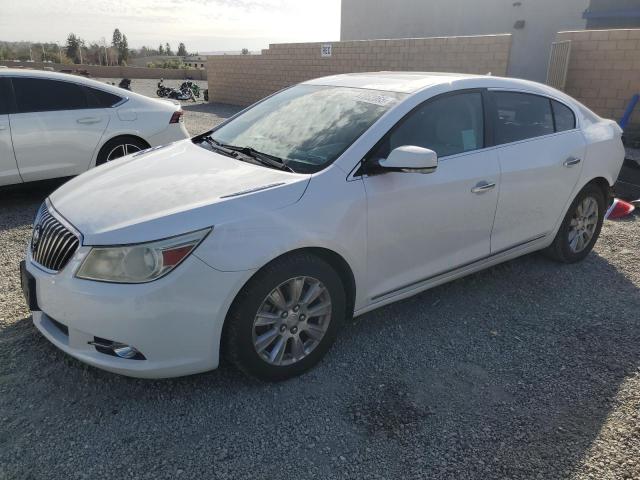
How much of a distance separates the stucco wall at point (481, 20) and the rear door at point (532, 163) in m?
15.6

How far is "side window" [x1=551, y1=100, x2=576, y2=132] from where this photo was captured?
425cm

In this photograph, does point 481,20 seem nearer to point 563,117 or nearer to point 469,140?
point 563,117

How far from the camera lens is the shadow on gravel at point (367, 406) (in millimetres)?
2400

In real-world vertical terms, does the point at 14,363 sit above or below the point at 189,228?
below

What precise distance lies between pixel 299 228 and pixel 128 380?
52.3 inches

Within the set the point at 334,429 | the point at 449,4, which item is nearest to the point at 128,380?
the point at 334,429

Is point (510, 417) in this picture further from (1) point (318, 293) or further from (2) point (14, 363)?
(2) point (14, 363)

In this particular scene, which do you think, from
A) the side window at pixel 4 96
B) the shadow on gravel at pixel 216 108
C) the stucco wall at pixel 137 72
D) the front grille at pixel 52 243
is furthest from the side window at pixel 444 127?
the stucco wall at pixel 137 72

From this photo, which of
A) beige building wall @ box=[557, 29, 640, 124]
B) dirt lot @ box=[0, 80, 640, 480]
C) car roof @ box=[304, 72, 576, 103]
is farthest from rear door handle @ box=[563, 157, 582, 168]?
beige building wall @ box=[557, 29, 640, 124]

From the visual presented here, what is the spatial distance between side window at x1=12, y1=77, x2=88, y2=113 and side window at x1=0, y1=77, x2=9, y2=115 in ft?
0.25

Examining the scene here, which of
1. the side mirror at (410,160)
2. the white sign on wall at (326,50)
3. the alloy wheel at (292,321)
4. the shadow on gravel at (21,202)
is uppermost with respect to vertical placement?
the white sign on wall at (326,50)

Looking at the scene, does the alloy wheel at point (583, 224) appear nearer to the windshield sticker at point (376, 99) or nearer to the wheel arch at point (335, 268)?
the windshield sticker at point (376, 99)

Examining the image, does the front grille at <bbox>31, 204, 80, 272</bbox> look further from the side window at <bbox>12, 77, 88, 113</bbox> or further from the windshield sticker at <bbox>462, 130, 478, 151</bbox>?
the side window at <bbox>12, 77, 88, 113</bbox>

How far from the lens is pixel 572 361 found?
322 cm
